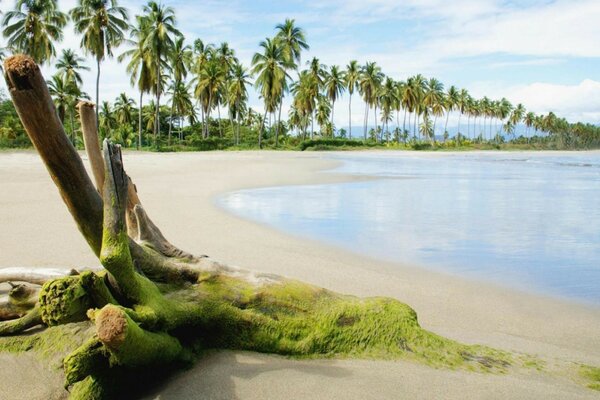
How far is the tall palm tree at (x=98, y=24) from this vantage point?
146 ft

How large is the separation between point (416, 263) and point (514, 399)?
4268 millimetres

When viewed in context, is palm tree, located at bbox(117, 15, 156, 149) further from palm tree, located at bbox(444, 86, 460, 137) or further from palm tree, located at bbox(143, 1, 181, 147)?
palm tree, located at bbox(444, 86, 460, 137)

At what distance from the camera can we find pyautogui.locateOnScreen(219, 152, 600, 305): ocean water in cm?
674

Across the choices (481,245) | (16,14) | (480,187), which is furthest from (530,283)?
(16,14)

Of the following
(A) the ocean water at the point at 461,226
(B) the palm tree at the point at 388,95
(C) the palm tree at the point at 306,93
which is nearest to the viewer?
(A) the ocean water at the point at 461,226

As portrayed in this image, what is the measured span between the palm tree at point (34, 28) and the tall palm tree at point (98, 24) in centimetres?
220

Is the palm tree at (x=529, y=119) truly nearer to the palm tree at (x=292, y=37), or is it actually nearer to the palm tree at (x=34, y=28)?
the palm tree at (x=292, y=37)

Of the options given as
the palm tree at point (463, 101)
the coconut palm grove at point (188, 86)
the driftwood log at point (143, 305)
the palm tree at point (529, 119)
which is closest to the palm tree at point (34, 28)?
the coconut palm grove at point (188, 86)

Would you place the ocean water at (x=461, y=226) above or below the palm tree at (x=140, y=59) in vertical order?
below

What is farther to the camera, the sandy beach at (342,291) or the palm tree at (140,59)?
the palm tree at (140,59)

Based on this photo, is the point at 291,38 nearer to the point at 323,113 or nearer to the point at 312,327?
the point at 323,113

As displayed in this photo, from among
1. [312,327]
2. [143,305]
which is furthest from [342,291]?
[143,305]

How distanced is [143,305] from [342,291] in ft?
9.37

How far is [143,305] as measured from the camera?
2.71 meters
